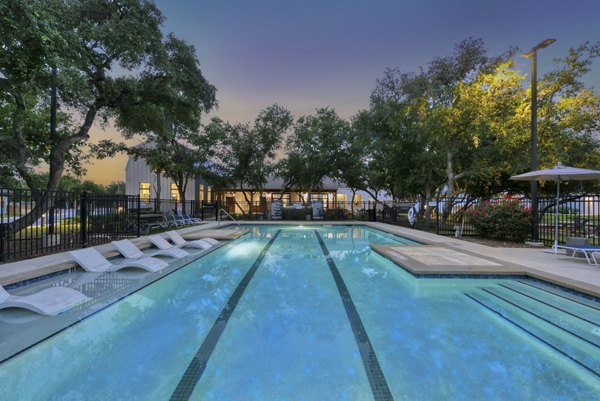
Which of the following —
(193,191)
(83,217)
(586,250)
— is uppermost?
(193,191)

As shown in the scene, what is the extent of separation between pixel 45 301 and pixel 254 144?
1746cm

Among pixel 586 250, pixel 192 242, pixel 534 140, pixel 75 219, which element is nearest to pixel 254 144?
pixel 192 242

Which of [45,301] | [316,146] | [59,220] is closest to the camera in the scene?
[45,301]

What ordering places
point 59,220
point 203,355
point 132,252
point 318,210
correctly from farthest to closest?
1. point 318,210
2. point 59,220
3. point 132,252
4. point 203,355

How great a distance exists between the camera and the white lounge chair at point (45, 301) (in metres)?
3.55

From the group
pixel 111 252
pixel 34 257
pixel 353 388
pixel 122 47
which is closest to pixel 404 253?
pixel 353 388

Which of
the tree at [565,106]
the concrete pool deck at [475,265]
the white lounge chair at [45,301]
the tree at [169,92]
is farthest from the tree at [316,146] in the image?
the white lounge chair at [45,301]

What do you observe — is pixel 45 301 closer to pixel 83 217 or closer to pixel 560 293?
pixel 83 217

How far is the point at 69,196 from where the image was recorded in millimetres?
7602

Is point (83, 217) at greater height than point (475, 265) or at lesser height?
greater

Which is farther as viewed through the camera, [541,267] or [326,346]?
[541,267]

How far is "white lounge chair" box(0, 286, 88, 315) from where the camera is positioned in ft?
11.7

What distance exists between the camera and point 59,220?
852 cm

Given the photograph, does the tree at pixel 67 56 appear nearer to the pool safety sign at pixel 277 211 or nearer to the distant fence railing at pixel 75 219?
the distant fence railing at pixel 75 219
